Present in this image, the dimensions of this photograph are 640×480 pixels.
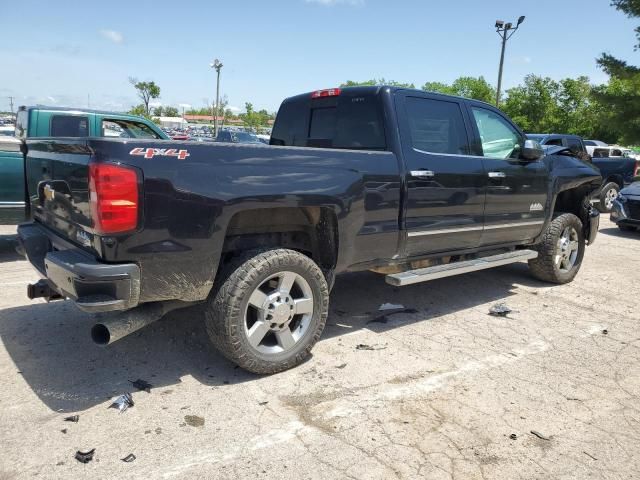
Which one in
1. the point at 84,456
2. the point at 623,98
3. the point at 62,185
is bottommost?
the point at 84,456

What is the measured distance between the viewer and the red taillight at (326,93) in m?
4.61

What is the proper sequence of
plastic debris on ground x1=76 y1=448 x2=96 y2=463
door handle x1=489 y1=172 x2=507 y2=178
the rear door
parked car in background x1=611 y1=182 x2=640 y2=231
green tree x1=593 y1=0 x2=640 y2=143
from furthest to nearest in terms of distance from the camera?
green tree x1=593 y1=0 x2=640 y2=143 → parked car in background x1=611 y1=182 x2=640 y2=231 → door handle x1=489 y1=172 x2=507 y2=178 → the rear door → plastic debris on ground x1=76 y1=448 x2=96 y2=463

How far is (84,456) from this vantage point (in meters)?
2.56

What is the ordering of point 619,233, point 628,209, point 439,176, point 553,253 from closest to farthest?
point 439,176, point 553,253, point 628,209, point 619,233

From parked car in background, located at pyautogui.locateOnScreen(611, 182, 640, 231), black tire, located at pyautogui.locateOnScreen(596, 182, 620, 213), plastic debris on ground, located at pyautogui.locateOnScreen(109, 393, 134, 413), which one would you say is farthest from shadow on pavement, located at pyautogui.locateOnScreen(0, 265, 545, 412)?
black tire, located at pyautogui.locateOnScreen(596, 182, 620, 213)

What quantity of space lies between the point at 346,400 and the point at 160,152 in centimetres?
189

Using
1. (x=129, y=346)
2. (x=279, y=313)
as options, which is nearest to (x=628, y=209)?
(x=279, y=313)

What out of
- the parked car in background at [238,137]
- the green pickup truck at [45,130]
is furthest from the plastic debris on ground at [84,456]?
the parked car in background at [238,137]

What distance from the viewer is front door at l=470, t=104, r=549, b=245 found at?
4.98 meters

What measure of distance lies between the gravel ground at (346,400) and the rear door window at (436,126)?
160 cm

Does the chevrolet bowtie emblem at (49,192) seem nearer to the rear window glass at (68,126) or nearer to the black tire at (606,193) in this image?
the rear window glass at (68,126)

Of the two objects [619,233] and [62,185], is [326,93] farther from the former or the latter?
[619,233]

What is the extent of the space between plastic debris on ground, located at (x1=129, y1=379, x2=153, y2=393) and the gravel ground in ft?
0.15

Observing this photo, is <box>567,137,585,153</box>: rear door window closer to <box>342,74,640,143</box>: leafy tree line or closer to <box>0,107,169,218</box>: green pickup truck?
<box>0,107,169,218</box>: green pickup truck
